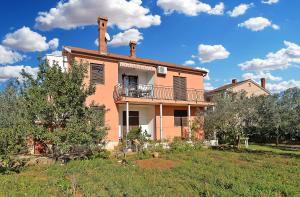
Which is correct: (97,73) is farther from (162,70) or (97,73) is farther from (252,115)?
(252,115)

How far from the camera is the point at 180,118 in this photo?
90.8ft

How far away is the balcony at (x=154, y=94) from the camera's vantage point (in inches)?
901

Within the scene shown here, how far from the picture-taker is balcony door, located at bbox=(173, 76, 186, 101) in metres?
27.2

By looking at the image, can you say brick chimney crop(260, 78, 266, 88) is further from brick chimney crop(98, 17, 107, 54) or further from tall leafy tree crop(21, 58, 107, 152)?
tall leafy tree crop(21, 58, 107, 152)

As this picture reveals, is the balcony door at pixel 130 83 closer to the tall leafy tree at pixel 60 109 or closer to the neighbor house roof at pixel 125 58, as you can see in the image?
the neighbor house roof at pixel 125 58

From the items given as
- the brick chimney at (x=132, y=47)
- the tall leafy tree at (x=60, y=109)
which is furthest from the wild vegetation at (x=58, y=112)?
the brick chimney at (x=132, y=47)

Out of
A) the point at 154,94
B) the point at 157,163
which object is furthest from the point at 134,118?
the point at 157,163

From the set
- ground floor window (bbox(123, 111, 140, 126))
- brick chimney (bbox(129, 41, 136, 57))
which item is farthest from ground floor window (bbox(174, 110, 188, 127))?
brick chimney (bbox(129, 41, 136, 57))

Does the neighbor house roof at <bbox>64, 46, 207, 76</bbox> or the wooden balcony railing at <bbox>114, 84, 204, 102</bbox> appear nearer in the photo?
the neighbor house roof at <bbox>64, 46, 207, 76</bbox>

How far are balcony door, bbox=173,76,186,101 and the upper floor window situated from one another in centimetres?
768

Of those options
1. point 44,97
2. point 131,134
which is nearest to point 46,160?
point 44,97

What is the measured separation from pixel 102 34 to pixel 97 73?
12.9ft

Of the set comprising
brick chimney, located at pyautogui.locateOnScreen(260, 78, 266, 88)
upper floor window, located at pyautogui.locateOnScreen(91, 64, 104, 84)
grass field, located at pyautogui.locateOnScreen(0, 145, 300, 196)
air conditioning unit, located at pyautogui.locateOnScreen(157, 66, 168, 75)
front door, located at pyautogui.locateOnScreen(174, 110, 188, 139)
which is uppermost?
brick chimney, located at pyautogui.locateOnScreen(260, 78, 266, 88)

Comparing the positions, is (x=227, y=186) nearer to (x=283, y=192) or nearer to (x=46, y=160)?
(x=283, y=192)
